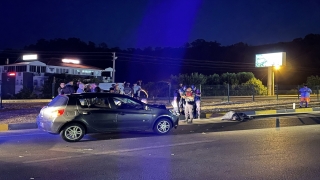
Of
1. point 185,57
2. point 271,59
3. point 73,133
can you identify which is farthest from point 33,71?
point 73,133

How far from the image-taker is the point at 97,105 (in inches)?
413

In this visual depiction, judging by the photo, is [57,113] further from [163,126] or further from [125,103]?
[163,126]

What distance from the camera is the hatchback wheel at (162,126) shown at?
11302mm

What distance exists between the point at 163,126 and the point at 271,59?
161 ft

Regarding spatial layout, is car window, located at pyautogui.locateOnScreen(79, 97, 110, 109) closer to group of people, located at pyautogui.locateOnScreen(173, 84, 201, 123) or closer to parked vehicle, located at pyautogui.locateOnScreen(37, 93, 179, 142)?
parked vehicle, located at pyautogui.locateOnScreen(37, 93, 179, 142)

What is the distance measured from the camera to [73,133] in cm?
1012

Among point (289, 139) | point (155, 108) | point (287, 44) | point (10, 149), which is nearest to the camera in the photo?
point (10, 149)

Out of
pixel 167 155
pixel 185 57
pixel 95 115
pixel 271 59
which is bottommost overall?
pixel 167 155

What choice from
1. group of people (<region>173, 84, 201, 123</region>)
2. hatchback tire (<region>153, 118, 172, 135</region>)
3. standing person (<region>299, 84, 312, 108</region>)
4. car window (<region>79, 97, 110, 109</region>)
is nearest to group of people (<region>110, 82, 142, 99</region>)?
group of people (<region>173, 84, 201, 123</region>)

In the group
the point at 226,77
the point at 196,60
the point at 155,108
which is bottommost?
the point at 155,108

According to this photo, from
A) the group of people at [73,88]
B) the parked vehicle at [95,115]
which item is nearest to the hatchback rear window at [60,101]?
the parked vehicle at [95,115]

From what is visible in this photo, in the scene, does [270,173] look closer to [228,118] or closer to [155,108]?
[155,108]

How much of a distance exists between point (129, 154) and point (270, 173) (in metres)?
3.22

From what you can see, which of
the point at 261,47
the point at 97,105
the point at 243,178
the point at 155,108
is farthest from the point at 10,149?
the point at 261,47
